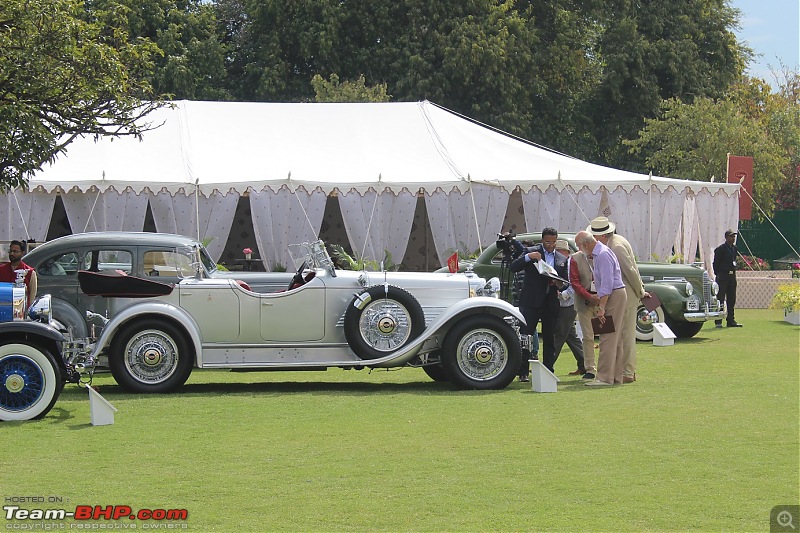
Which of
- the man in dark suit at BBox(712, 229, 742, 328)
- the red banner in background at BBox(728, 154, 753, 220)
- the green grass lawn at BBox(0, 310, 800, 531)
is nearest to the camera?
the green grass lawn at BBox(0, 310, 800, 531)

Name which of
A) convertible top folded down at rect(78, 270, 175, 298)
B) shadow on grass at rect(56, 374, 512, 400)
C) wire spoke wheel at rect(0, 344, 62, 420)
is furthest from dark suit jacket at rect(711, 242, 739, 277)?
wire spoke wheel at rect(0, 344, 62, 420)

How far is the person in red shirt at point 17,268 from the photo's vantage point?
40.1 feet

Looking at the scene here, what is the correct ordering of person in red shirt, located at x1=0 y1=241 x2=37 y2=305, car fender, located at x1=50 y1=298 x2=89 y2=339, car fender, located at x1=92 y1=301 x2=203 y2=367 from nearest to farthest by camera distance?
car fender, located at x1=92 y1=301 x2=203 y2=367
person in red shirt, located at x1=0 y1=241 x2=37 y2=305
car fender, located at x1=50 y1=298 x2=89 y2=339

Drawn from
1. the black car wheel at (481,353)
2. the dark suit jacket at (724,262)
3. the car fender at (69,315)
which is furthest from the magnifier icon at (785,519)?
the dark suit jacket at (724,262)

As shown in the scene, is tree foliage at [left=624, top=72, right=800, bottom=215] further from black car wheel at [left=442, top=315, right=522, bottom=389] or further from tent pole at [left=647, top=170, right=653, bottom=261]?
black car wheel at [left=442, top=315, right=522, bottom=389]

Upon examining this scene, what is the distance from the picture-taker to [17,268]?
41.0ft

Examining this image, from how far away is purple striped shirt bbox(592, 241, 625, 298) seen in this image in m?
12.5

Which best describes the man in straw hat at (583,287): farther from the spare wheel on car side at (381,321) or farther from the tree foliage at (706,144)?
the tree foliage at (706,144)

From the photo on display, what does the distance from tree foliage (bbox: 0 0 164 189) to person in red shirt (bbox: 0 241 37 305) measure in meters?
1.00

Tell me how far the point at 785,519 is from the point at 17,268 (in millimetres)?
9104

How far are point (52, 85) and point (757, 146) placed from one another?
1242 inches

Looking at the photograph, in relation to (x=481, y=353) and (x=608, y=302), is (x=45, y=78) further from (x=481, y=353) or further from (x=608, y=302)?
(x=608, y=302)

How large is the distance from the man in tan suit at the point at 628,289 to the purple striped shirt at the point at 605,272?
0.25 m

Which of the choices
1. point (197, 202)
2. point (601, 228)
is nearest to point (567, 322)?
point (601, 228)
